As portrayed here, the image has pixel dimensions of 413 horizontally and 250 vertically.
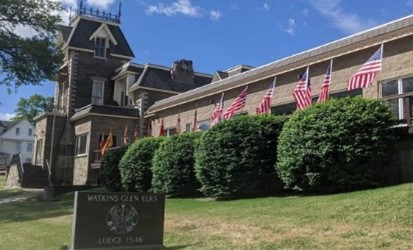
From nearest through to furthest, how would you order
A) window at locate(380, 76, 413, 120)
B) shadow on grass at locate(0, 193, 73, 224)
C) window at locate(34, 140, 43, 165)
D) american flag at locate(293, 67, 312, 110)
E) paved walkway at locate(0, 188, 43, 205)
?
window at locate(380, 76, 413, 120) → american flag at locate(293, 67, 312, 110) → shadow on grass at locate(0, 193, 73, 224) → paved walkway at locate(0, 188, 43, 205) → window at locate(34, 140, 43, 165)

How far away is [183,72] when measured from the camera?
1647 inches

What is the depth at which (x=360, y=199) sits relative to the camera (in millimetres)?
11961

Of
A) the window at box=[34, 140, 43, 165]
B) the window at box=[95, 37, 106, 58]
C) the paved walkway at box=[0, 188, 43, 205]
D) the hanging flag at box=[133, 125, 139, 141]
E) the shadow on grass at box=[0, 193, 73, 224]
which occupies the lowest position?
the shadow on grass at box=[0, 193, 73, 224]

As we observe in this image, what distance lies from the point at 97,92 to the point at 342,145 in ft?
99.5

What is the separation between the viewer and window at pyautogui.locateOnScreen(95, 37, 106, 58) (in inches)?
1658

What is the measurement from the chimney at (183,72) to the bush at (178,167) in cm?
2046

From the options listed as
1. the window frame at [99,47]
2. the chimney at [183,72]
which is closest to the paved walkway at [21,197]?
the window frame at [99,47]

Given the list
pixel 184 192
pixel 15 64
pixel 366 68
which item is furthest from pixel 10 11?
pixel 366 68

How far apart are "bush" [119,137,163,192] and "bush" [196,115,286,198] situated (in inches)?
222

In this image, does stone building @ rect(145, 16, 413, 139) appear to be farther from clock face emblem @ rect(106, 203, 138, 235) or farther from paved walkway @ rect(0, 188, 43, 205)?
paved walkway @ rect(0, 188, 43, 205)

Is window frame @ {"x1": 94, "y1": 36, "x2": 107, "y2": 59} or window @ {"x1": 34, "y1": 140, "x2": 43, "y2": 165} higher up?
window frame @ {"x1": 94, "y1": 36, "x2": 107, "y2": 59}

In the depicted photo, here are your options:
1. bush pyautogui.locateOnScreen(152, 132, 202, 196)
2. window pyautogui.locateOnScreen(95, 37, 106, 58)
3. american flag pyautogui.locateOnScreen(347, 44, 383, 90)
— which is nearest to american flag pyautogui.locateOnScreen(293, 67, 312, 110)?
american flag pyautogui.locateOnScreen(347, 44, 383, 90)

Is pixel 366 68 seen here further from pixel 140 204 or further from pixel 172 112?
pixel 172 112

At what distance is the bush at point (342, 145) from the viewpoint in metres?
13.7
